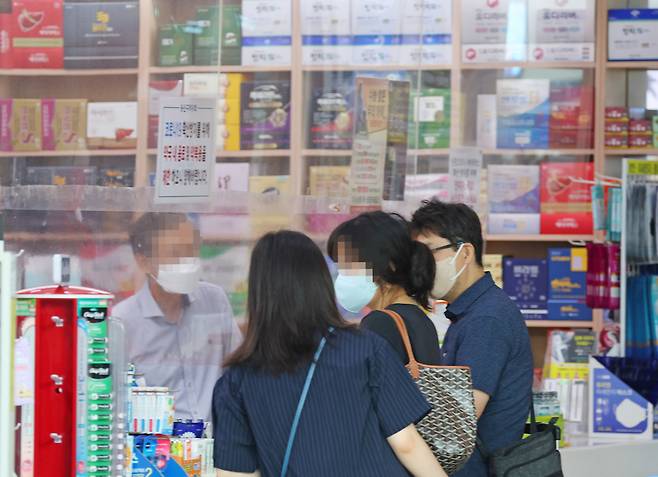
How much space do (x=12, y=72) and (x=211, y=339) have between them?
3.49 ft

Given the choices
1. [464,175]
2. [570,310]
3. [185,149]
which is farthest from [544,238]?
[185,149]

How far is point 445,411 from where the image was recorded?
8.04ft

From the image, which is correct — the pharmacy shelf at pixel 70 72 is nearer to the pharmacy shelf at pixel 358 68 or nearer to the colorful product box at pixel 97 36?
the colorful product box at pixel 97 36

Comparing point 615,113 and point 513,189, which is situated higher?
point 615,113

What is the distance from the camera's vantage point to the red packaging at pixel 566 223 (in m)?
6.65

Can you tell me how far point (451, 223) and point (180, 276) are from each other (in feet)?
3.24

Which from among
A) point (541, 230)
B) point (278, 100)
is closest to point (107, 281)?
point (278, 100)

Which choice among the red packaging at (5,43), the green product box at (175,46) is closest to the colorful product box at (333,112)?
the green product box at (175,46)

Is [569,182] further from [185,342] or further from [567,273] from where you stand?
[185,342]

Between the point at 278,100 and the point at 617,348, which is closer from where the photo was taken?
the point at 278,100

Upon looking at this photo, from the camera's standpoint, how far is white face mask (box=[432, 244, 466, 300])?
2951 millimetres

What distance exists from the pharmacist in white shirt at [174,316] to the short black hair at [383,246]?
1.04 m

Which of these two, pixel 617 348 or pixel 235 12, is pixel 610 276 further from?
pixel 235 12

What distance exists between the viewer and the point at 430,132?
19.2 ft
